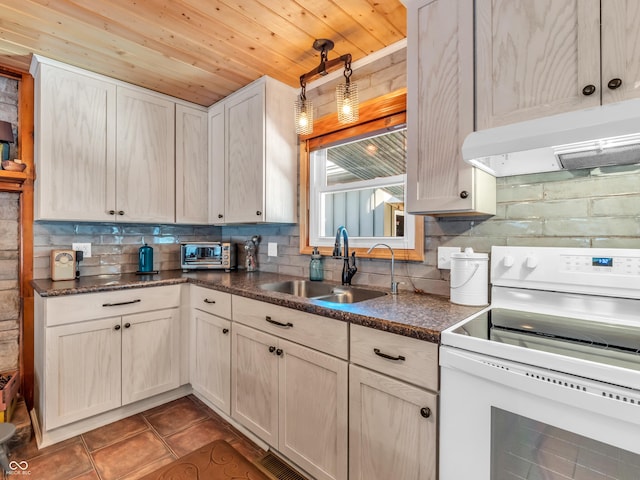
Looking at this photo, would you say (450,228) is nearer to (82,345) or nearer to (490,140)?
(490,140)

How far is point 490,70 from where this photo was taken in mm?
1302

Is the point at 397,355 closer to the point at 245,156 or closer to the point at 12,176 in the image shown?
the point at 245,156

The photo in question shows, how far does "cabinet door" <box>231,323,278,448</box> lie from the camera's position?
5.70 ft

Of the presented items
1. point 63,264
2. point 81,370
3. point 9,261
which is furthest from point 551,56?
point 9,261

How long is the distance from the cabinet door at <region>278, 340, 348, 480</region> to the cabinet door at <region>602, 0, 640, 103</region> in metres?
1.33

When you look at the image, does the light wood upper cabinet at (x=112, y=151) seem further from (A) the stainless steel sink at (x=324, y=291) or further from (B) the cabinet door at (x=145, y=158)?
(A) the stainless steel sink at (x=324, y=291)

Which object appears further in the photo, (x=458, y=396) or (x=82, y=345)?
(x=82, y=345)

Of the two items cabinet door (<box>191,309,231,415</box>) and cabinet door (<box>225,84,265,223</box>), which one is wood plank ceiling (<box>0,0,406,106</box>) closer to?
cabinet door (<box>225,84,265,223</box>)

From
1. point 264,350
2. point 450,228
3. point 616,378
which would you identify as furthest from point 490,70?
point 264,350

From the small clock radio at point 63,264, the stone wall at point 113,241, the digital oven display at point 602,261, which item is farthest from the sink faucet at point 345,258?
the small clock radio at point 63,264

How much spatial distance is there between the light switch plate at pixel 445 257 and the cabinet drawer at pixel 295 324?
0.68 m

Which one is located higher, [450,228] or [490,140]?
[490,140]

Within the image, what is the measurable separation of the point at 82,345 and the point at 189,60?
1904 mm

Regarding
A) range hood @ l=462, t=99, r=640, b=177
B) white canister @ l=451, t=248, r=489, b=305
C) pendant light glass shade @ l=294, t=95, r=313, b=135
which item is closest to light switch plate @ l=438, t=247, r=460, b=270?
white canister @ l=451, t=248, r=489, b=305
